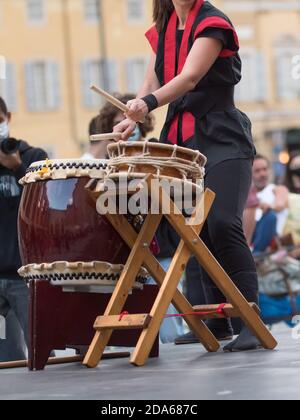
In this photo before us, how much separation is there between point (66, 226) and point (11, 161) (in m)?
1.45

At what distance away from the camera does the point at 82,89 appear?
178 ft

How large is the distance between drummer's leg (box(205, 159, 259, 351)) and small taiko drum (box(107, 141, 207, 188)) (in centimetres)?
40

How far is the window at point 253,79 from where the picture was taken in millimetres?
55938

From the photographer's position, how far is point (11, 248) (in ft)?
24.3

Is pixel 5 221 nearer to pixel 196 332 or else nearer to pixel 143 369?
pixel 196 332

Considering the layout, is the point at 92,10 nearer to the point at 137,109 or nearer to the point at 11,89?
the point at 11,89

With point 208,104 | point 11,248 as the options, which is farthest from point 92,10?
point 208,104

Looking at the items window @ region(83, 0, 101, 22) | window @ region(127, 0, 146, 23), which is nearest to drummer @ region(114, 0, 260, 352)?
window @ region(83, 0, 101, 22)

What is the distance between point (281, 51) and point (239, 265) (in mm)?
51241

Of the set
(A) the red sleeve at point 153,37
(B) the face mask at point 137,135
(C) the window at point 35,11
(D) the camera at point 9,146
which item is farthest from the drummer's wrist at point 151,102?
(C) the window at point 35,11

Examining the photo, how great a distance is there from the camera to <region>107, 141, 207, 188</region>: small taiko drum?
558 centimetres

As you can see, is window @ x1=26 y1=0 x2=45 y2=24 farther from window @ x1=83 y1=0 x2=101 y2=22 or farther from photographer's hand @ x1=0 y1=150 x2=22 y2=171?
photographer's hand @ x1=0 y1=150 x2=22 y2=171

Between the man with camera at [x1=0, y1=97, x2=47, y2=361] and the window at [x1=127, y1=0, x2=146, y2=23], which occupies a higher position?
the man with camera at [x1=0, y1=97, x2=47, y2=361]

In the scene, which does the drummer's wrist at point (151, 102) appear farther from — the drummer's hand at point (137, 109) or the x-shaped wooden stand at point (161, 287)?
the x-shaped wooden stand at point (161, 287)
